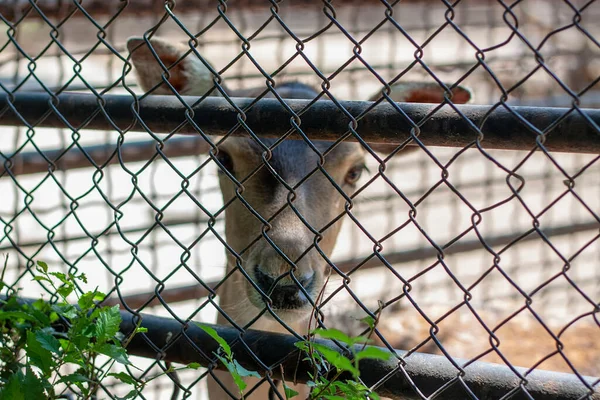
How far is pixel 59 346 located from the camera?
2.41 metres

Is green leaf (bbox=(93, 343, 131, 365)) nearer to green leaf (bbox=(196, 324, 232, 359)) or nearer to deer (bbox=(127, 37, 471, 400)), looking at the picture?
green leaf (bbox=(196, 324, 232, 359))

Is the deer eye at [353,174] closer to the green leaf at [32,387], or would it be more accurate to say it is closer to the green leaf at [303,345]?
the green leaf at [303,345]

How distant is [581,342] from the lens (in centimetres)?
530

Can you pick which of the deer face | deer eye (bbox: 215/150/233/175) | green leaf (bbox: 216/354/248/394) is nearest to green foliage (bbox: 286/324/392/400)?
green leaf (bbox: 216/354/248/394)

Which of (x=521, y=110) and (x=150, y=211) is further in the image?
(x=150, y=211)

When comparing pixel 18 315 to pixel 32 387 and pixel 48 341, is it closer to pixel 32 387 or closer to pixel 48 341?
pixel 48 341

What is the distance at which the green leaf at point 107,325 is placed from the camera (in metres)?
2.29

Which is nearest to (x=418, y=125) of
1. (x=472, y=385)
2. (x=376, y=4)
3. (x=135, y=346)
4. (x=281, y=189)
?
(x=472, y=385)

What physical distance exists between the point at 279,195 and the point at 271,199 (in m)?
0.05

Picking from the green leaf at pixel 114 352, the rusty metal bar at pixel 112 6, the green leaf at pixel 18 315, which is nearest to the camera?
the green leaf at pixel 114 352

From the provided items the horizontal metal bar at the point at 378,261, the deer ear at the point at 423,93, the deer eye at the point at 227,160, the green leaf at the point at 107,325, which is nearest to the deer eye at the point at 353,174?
the deer ear at the point at 423,93

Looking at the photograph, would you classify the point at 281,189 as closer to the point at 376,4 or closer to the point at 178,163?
the point at 376,4

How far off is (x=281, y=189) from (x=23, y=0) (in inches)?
113

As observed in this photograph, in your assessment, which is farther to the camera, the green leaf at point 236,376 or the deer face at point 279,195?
the deer face at point 279,195
